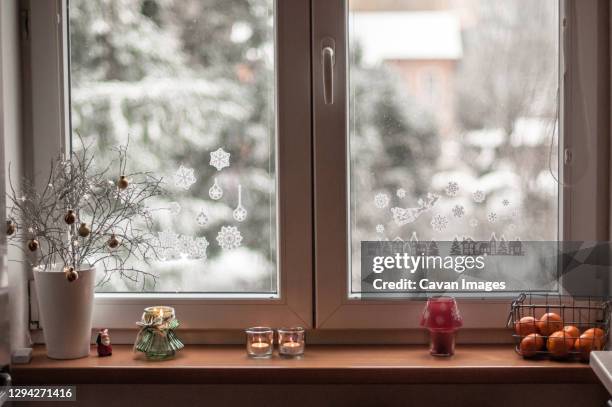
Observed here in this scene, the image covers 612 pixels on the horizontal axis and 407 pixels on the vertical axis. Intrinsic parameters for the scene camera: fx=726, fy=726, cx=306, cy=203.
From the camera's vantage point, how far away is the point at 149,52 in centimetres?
198

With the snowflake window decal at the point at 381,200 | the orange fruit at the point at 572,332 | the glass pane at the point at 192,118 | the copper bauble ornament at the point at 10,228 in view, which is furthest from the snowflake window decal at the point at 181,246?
the orange fruit at the point at 572,332

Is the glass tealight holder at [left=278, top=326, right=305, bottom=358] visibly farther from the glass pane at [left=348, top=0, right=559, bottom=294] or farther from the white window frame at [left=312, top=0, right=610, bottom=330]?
the glass pane at [left=348, top=0, right=559, bottom=294]

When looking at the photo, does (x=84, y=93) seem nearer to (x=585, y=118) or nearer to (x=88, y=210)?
(x=88, y=210)

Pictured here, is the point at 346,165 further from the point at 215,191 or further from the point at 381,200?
the point at 215,191

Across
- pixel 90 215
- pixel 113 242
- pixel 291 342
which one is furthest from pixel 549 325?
pixel 90 215

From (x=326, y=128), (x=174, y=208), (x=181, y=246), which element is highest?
(x=326, y=128)

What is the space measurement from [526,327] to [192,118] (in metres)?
1.04

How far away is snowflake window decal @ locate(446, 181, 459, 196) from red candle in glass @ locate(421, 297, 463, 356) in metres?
0.29

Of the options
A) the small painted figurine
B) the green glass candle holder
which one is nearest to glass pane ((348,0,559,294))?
the green glass candle holder

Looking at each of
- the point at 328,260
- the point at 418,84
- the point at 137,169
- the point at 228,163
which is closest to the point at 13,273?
the point at 137,169

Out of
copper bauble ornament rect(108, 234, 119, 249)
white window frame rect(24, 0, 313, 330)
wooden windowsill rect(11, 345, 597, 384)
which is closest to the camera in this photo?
wooden windowsill rect(11, 345, 597, 384)

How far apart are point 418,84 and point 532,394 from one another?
864 millimetres

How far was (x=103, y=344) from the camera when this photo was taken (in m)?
1.89

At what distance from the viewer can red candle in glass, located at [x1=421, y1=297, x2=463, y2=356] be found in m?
1.83
